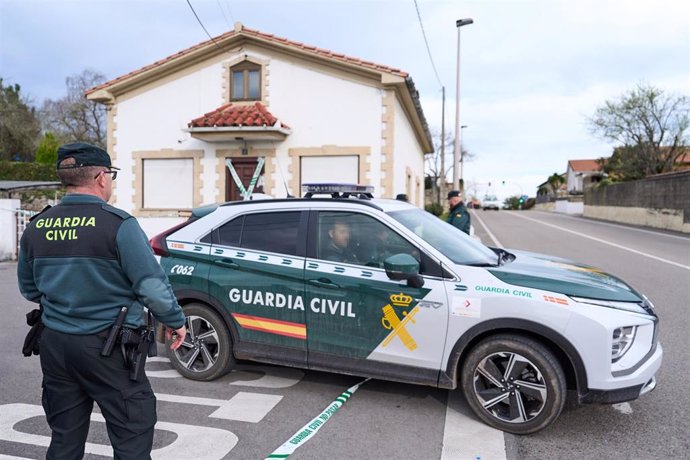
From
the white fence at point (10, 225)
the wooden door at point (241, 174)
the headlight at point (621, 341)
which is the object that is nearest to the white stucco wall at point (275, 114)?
the wooden door at point (241, 174)

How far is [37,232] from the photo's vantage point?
8.00 feet

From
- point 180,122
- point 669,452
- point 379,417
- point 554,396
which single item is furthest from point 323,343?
point 180,122

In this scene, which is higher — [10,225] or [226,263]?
[226,263]

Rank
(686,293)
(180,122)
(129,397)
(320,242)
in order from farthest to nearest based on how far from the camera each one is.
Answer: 1. (180,122)
2. (686,293)
3. (320,242)
4. (129,397)

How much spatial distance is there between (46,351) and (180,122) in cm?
1330

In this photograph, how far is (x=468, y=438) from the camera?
354 centimetres

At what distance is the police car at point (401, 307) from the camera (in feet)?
11.5

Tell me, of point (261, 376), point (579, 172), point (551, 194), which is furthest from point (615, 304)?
point (579, 172)

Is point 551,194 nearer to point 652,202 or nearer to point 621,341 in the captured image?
point 652,202

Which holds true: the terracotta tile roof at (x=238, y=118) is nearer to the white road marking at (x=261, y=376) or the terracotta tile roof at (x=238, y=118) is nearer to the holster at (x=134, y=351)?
the white road marking at (x=261, y=376)

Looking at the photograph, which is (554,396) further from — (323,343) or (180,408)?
(180,408)

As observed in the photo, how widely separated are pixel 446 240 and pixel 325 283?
3.53 feet

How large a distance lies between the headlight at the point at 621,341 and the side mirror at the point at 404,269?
1.33 m

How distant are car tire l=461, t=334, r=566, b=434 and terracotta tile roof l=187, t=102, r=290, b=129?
34.9ft
